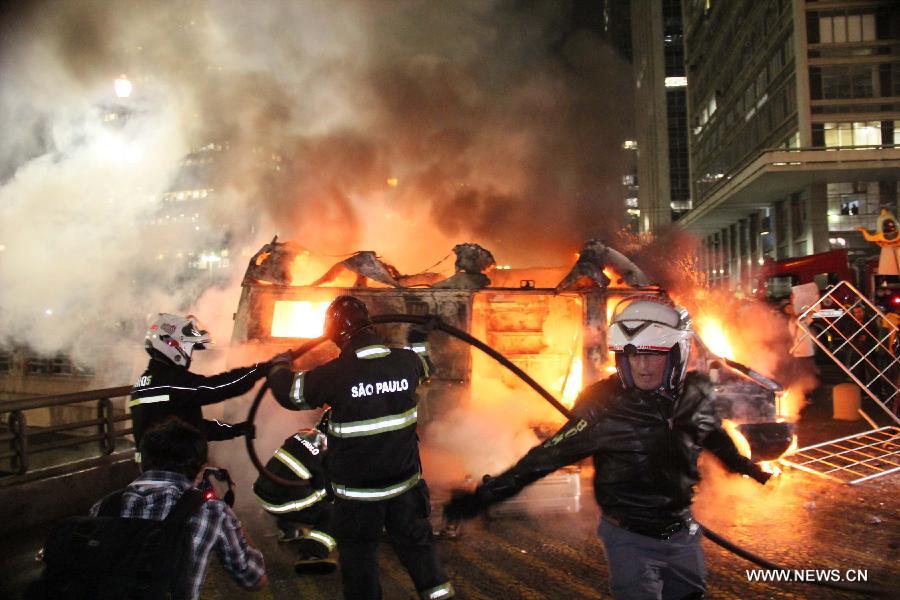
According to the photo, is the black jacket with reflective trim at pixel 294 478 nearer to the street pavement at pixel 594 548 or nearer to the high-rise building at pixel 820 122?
the street pavement at pixel 594 548

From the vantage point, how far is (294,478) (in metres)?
4.05

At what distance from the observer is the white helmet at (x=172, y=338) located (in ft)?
12.9

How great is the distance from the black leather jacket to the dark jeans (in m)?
0.76

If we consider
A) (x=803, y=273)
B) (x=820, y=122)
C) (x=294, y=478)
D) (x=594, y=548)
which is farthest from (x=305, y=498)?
(x=820, y=122)

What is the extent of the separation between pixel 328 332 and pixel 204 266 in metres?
28.8

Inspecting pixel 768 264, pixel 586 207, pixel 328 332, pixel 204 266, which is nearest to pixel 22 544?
pixel 328 332

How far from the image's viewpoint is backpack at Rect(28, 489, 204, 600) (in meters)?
1.83

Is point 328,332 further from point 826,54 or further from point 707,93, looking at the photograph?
point 707,93

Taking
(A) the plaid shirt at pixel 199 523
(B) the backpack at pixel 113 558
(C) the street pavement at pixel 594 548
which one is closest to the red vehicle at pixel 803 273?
(C) the street pavement at pixel 594 548

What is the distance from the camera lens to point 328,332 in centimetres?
331

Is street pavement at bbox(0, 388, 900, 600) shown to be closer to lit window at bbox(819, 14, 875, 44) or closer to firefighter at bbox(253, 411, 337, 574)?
firefighter at bbox(253, 411, 337, 574)

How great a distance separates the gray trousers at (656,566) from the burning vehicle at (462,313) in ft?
12.3

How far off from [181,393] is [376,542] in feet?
5.49

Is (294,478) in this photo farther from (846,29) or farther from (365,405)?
(846,29)
